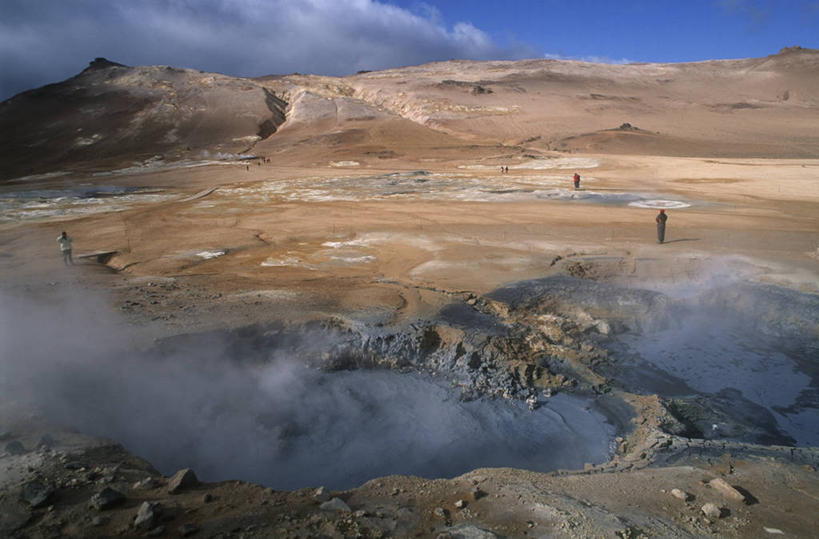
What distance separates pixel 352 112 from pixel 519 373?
58507 millimetres

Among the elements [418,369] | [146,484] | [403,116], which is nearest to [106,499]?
[146,484]

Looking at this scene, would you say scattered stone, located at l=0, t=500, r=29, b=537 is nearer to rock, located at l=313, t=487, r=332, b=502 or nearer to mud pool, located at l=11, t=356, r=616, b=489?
mud pool, located at l=11, t=356, r=616, b=489

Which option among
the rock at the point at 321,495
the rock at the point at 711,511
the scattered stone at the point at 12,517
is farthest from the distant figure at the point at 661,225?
the scattered stone at the point at 12,517

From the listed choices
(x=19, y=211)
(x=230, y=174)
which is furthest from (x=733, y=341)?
(x=230, y=174)

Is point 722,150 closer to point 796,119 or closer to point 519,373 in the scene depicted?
point 796,119

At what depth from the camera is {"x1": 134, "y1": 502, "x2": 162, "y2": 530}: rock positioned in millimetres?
3682

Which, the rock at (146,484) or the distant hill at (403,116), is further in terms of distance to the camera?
the distant hill at (403,116)

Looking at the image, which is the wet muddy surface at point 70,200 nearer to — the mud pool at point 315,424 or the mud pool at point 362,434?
the mud pool at point 315,424

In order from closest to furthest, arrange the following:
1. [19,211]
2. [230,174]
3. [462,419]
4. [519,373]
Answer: [462,419], [519,373], [19,211], [230,174]

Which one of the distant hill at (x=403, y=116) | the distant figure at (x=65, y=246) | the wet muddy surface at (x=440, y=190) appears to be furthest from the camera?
the distant hill at (x=403, y=116)

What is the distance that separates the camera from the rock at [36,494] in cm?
389

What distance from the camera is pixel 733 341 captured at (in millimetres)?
8422

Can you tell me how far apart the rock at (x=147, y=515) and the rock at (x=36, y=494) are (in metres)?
0.81

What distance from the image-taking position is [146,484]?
4.30 meters
